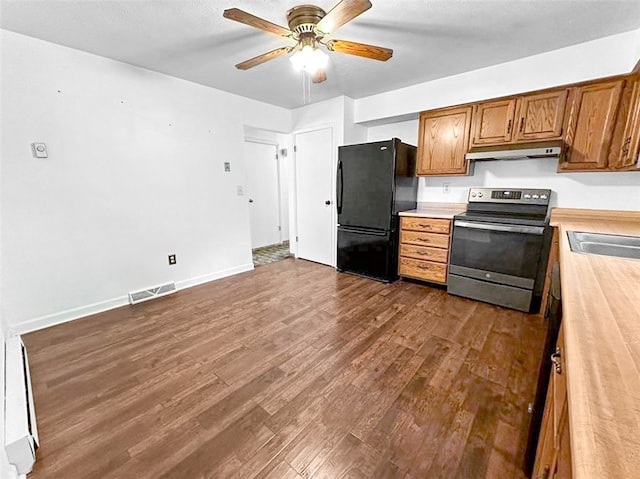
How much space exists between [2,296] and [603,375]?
360 centimetres

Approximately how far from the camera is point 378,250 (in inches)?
136

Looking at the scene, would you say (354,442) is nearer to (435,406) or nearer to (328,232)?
(435,406)

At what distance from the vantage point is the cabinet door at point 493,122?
9.12 ft

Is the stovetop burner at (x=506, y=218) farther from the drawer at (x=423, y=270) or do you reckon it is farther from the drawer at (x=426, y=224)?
the drawer at (x=423, y=270)

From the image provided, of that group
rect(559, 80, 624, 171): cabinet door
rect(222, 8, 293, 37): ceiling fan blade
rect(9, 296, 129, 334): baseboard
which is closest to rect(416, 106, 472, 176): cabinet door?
rect(559, 80, 624, 171): cabinet door

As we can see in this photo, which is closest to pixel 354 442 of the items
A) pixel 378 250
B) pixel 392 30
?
pixel 378 250

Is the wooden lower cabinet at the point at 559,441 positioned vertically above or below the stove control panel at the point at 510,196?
below

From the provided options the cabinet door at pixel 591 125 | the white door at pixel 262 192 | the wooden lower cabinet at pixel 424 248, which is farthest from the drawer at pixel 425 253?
the white door at pixel 262 192

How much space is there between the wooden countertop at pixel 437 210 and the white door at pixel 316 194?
1.19 meters

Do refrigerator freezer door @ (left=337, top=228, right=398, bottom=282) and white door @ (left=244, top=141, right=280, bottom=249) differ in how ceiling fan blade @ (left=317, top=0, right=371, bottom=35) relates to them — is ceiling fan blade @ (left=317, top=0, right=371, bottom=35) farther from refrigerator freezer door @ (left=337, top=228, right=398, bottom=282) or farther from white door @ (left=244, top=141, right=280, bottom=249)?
white door @ (left=244, top=141, right=280, bottom=249)

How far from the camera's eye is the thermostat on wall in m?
2.30

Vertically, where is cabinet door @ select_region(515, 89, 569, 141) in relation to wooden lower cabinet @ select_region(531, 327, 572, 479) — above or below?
above

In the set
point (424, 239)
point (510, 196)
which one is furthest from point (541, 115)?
point (424, 239)

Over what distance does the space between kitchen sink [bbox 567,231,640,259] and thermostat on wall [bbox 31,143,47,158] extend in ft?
12.9
